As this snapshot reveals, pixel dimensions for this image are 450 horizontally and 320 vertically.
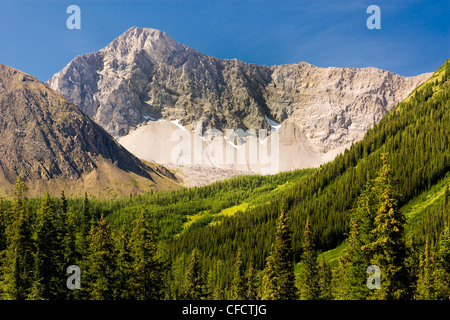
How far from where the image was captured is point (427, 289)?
55.4 metres

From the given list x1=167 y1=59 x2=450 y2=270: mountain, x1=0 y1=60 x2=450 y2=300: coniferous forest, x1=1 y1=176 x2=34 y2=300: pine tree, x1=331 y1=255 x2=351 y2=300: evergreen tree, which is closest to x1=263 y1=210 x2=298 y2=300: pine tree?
x1=0 y1=60 x2=450 y2=300: coniferous forest

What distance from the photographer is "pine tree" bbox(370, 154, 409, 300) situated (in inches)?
1117

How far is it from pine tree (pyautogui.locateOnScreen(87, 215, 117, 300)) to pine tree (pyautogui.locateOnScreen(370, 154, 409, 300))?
2550 cm

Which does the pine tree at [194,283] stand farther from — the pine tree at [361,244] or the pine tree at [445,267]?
the pine tree at [445,267]

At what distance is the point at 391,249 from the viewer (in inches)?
1129

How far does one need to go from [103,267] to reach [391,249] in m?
27.3

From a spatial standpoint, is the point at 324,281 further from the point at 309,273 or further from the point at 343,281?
the point at 343,281

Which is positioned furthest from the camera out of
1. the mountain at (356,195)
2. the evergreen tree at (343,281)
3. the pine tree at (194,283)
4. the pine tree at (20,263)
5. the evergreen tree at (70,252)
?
the mountain at (356,195)

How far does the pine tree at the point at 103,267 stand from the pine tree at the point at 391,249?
25.5 metres

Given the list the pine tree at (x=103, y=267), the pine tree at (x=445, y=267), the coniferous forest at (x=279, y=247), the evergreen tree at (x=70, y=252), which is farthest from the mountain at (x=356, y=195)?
the pine tree at (x=103, y=267)

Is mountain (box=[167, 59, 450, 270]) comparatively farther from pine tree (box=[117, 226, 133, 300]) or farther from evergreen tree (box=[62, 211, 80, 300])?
pine tree (box=[117, 226, 133, 300])

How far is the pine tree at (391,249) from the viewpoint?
28.4 m

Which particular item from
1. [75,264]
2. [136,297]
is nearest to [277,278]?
[136,297]

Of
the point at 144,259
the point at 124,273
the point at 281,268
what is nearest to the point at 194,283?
the point at 124,273
